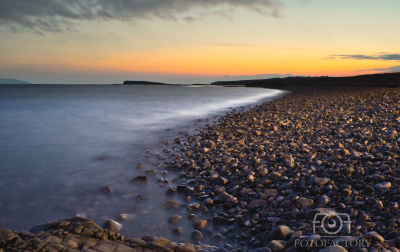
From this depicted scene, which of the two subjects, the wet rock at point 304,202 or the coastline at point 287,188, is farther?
the wet rock at point 304,202

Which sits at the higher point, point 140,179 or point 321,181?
point 321,181

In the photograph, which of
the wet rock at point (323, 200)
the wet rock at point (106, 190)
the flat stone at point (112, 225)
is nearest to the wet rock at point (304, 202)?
the wet rock at point (323, 200)

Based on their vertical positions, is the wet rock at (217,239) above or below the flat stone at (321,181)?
below

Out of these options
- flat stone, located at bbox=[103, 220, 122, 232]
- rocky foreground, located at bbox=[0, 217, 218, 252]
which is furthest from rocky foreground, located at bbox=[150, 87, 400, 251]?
flat stone, located at bbox=[103, 220, 122, 232]

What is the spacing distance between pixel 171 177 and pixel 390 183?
13.3ft

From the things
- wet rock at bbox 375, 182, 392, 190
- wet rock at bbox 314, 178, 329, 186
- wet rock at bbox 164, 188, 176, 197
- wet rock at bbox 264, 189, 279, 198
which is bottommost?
wet rock at bbox 164, 188, 176, 197

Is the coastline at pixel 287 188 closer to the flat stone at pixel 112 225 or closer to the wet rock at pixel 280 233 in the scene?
the wet rock at pixel 280 233

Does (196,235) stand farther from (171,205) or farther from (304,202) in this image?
(304,202)

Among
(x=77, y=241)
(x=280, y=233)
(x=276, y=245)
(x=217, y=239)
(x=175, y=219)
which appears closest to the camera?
(x=77, y=241)

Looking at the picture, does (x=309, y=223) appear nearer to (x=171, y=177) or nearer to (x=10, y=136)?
(x=171, y=177)

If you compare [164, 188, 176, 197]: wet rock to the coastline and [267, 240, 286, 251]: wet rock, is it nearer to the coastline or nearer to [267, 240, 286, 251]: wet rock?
the coastline

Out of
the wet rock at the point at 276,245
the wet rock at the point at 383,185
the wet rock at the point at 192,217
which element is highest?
the wet rock at the point at 383,185

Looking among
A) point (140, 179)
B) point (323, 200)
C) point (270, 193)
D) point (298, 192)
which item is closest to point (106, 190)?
point (140, 179)

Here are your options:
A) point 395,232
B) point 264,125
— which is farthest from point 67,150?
point 395,232
